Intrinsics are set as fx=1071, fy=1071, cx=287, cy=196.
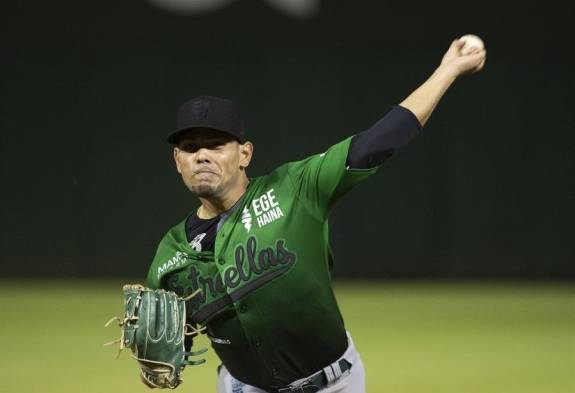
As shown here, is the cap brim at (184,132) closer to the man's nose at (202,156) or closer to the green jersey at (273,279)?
the man's nose at (202,156)

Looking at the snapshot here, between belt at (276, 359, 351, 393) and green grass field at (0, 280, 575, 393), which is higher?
green grass field at (0, 280, 575, 393)

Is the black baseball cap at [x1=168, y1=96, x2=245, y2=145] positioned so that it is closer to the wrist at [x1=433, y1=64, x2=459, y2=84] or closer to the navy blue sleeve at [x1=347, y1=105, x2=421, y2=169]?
the navy blue sleeve at [x1=347, y1=105, x2=421, y2=169]

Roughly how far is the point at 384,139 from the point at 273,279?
2.12 feet

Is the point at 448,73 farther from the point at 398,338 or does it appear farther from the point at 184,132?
the point at 398,338

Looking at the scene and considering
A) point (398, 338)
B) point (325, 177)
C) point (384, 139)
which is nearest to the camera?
point (384, 139)

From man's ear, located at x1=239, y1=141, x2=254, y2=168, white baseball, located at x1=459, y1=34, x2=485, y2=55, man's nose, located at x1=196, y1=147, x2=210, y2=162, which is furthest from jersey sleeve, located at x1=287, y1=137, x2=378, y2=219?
white baseball, located at x1=459, y1=34, x2=485, y2=55

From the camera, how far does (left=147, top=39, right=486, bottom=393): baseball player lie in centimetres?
360

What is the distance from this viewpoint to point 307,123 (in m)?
11.5

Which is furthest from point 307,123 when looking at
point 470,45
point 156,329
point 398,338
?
point 470,45

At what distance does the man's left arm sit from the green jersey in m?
0.18

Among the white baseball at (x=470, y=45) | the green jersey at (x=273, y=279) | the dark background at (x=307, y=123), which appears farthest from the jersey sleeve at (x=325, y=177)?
the dark background at (x=307, y=123)

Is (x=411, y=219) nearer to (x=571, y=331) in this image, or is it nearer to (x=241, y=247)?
(x=571, y=331)

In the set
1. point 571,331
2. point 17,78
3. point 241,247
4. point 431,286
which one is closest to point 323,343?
point 241,247

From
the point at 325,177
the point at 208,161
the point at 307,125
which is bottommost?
the point at 325,177
